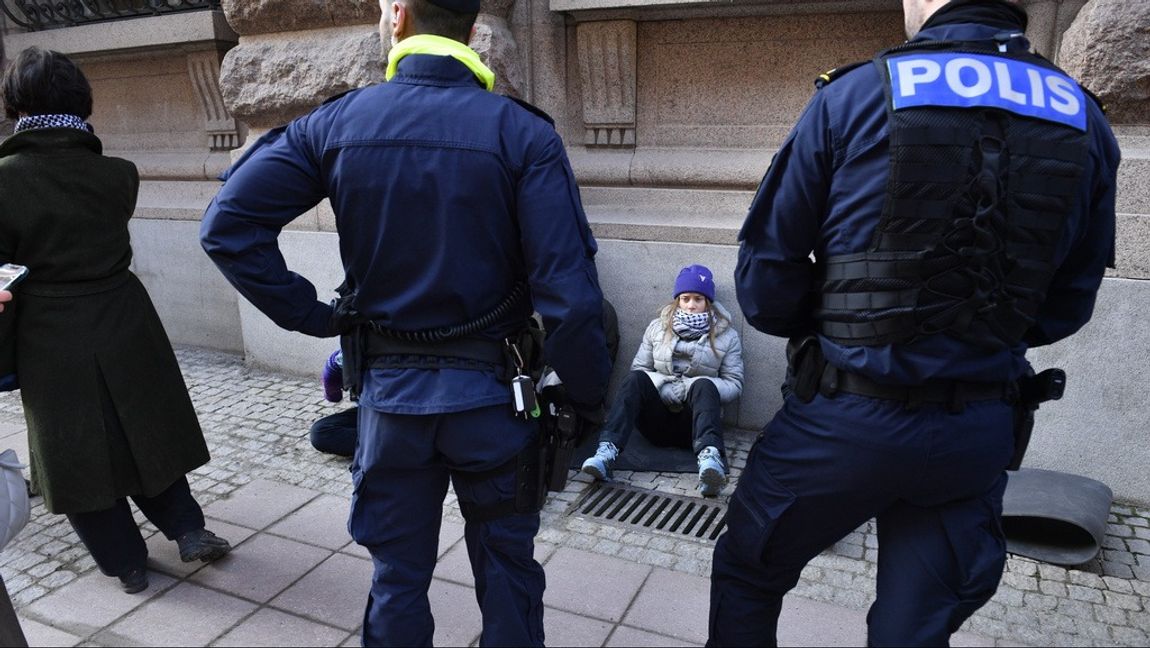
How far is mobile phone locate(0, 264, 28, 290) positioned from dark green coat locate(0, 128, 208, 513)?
0.40ft

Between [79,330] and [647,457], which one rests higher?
[79,330]

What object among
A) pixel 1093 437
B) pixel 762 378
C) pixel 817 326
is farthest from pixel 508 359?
pixel 1093 437

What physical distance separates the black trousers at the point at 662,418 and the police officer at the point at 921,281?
199 centimetres

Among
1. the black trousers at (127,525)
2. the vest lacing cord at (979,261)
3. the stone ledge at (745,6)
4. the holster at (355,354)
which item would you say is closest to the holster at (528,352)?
the holster at (355,354)

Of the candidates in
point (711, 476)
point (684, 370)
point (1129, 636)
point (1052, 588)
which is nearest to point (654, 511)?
point (711, 476)

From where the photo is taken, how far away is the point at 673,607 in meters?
2.89

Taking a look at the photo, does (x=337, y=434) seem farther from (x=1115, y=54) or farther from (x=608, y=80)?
(x=1115, y=54)

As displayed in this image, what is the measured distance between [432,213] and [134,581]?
2.03m

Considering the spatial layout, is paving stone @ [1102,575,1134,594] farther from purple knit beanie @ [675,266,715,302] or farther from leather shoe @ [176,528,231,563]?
leather shoe @ [176,528,231,563]

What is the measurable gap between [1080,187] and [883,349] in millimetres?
565

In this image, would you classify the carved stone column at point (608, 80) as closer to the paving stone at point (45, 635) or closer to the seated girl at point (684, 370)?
the seated girl at point (684, 370)

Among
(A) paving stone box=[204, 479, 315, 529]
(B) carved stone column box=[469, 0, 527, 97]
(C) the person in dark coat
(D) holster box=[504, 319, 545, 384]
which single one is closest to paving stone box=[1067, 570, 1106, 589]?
(D) holster box=[504, 319, 545, 384]

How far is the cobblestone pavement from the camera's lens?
283cm

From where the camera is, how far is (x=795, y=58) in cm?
461
